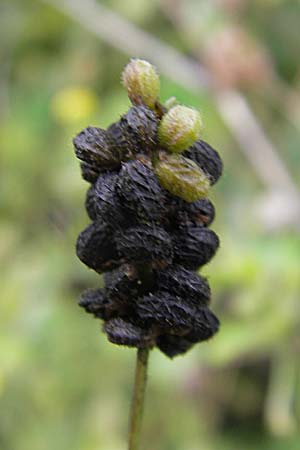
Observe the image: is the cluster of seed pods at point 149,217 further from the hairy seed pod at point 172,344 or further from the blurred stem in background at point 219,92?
the blurred stem in background at point 219,92

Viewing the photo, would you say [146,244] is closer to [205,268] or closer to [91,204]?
[91,204]

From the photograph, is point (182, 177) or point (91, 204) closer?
Answer: point (182, 177)

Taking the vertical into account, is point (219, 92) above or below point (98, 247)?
above

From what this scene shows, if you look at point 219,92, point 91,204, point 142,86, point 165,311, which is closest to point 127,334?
point 165,311

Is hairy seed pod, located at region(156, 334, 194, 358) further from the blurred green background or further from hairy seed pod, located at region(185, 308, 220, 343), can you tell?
the blurred green background

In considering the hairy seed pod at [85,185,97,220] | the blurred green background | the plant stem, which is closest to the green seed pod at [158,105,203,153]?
the hairy seed pod at [85,185,97,220]

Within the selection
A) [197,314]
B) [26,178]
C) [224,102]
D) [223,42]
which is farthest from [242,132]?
[197,314]

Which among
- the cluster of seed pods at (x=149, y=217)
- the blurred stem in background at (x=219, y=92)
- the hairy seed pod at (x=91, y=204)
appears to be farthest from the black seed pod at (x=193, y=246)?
the blurred stem in background at (x=219, y=92)
